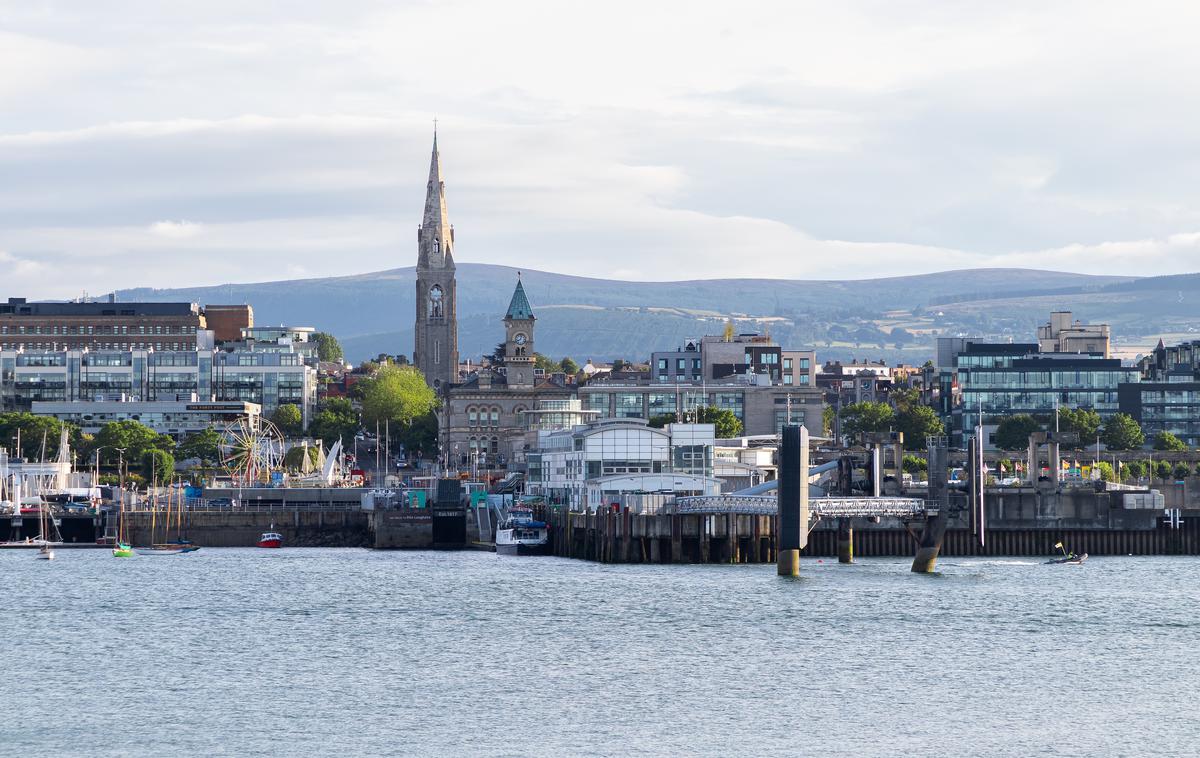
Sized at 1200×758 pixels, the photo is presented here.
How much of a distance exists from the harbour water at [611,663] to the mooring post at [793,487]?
2.60 metres

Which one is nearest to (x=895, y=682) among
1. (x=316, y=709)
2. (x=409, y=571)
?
(x=316, y=709)

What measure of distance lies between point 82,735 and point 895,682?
2871 centimetres

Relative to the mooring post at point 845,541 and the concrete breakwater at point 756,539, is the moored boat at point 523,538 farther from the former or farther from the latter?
the mooring post at point 845,541


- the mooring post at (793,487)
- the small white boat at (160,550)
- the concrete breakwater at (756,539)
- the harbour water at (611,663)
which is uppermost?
the mooring post at (793,487)

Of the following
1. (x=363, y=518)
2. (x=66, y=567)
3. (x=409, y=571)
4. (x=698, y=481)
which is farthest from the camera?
(x=363, y=518)

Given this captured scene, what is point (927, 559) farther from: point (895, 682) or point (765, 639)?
point (895, 682)

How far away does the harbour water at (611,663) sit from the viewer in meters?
70.3

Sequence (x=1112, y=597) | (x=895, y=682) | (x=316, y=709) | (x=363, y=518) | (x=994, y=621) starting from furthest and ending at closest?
(x=363, y=518), (x=1112, y=597), (x=994, y=621), (x=895, y=682), (x=316, y=709)

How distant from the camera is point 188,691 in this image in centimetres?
8019

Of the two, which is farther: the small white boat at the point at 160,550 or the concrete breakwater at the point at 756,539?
the small white boat at the point at 160,550

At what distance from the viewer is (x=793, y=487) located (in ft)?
378

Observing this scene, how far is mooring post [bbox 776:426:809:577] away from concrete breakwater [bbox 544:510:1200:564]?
54.6 feet

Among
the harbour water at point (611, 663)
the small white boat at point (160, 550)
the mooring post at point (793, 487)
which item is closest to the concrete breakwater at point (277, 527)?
the small white boat at point (160, 550)

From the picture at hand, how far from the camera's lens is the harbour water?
70312mm
